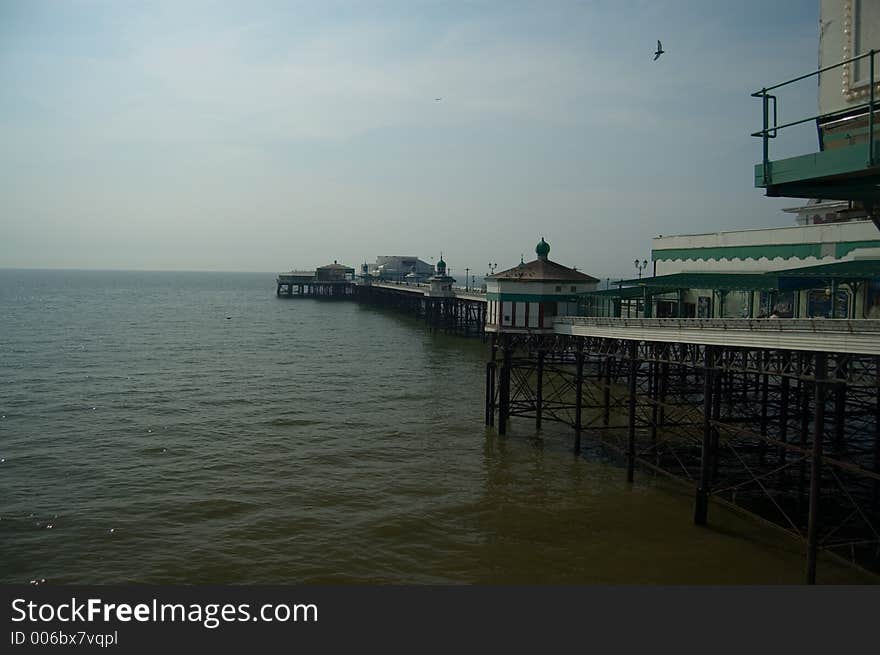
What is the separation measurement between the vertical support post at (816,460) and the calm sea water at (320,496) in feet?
4.33

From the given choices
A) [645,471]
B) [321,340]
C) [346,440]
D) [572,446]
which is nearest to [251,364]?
[321,340]

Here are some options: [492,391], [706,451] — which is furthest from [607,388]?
[706,451]

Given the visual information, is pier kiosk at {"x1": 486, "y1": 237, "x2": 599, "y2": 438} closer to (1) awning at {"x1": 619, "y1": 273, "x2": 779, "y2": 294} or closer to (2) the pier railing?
(1) awning at {"x1": 619, "y1": 273, "x2": 779, "y2": 294}

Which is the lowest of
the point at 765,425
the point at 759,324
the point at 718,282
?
the point at 765,425

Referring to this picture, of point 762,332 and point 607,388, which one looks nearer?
point 762,332

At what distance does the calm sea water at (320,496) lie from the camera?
54.4ft

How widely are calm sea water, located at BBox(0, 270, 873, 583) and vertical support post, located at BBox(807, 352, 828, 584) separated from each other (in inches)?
51.9

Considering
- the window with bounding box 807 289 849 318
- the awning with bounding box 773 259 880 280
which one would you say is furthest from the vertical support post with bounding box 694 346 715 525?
the window with bounding box 807 289 849 318

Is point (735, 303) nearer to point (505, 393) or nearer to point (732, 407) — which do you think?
point (732, 407)

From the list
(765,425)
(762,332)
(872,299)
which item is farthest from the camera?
(765,425)

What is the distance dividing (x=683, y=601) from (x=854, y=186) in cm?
753

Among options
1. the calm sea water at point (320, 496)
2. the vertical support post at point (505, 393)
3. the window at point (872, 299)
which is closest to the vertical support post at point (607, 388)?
the calm sea water at point (320, 496)

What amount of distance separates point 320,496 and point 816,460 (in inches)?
546

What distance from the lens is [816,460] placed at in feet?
47.6
